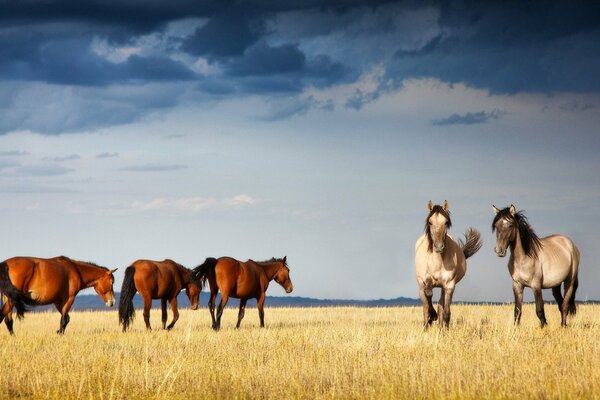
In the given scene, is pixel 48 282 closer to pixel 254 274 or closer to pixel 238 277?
pixel 238 277

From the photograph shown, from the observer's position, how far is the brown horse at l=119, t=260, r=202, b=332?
1931 cm

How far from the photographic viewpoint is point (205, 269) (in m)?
20.1

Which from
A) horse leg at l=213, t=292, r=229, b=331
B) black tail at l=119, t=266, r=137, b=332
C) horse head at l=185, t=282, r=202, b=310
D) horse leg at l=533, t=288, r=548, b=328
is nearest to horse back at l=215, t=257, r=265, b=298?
horse leg at l=213, t=292, r=229, b=331

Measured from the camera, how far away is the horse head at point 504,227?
649 inches

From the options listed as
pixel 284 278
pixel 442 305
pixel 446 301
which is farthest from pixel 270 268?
pixel 446 301

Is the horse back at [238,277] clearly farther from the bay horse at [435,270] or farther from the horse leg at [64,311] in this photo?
the bay horse at [435,270]

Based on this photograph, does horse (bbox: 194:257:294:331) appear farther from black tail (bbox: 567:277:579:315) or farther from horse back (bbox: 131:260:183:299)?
black tail (bbox: 567:277:579:315)

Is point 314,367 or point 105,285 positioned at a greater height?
point 105,285

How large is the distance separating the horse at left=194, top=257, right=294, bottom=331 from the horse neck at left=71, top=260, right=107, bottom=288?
2.47 m

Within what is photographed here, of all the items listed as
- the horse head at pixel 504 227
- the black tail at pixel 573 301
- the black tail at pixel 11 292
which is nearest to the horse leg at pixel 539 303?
the horse head at pixel 504 227

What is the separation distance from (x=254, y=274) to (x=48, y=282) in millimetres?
5729

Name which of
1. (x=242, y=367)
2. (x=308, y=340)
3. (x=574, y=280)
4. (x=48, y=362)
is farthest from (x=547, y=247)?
(x=48, y=362)

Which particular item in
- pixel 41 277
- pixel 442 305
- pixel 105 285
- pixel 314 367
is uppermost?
pixel 41 277

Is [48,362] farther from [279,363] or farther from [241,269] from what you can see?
[241,269]
